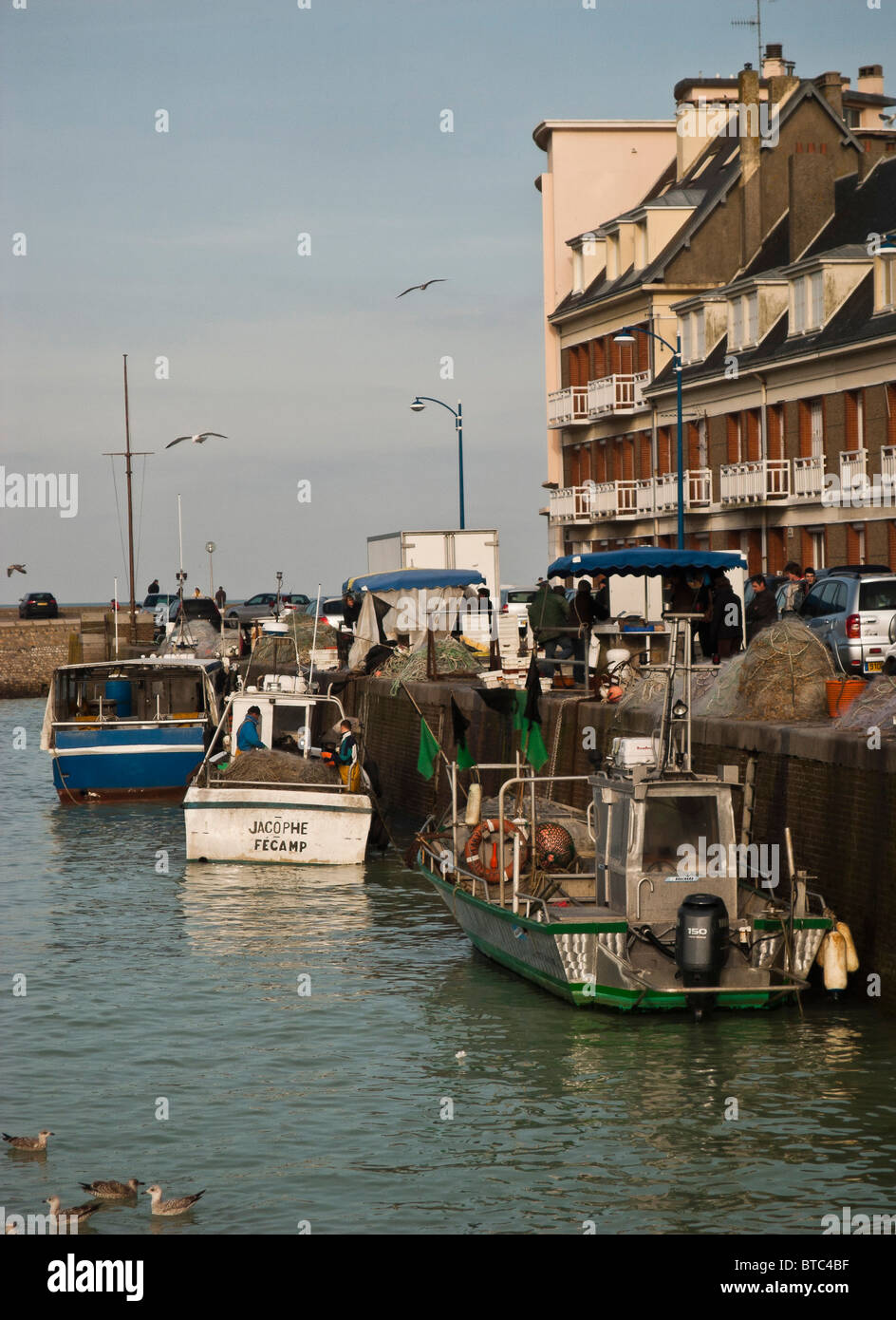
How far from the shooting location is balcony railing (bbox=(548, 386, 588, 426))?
62312 millimetres

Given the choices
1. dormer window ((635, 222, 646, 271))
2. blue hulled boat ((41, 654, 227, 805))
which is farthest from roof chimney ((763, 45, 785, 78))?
blue hulled boat ((41, 654, 227, 805))

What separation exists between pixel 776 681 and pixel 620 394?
39513 millimetres

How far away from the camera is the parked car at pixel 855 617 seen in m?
25.6

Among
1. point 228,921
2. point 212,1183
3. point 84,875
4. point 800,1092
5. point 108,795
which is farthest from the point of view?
point 108,795

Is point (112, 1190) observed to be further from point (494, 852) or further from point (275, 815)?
point (275, 815)

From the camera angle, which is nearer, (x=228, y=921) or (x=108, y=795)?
(x=228, y=921)

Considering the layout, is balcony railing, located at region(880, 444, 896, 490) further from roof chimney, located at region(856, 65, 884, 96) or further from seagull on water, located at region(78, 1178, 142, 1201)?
seagull on water, located at region(78, 1178, 142, 1201)

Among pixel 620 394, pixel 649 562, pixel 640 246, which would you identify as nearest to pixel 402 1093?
pixel 649 562

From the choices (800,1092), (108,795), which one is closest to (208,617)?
(108,795)

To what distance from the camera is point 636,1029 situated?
53.7 feet

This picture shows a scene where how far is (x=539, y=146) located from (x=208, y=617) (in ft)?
71.2

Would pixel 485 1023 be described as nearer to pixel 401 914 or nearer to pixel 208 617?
pixel 401 914

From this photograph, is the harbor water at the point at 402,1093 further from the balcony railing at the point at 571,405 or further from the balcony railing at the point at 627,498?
the balcony railing at the point at 571,405

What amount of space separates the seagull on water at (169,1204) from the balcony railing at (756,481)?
37586 millimetres
